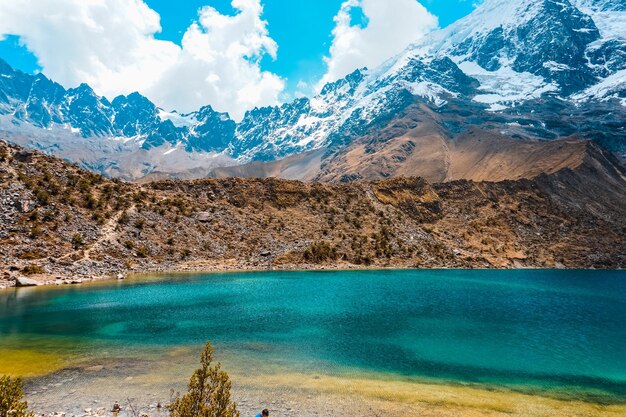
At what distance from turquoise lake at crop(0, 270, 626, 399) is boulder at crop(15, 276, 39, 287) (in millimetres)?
3802

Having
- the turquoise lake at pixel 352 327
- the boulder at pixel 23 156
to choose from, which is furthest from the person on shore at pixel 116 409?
the boulder at pixel 23 156

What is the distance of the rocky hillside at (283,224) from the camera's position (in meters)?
81.2

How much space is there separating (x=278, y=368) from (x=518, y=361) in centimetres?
2161

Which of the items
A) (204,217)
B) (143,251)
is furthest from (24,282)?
(204,217)

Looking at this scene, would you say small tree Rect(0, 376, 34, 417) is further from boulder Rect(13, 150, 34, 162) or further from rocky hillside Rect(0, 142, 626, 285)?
boulder Rect(13, 150, 34, 162)

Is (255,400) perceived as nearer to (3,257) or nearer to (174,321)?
(174,321)

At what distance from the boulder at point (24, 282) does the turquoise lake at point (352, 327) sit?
3.80 meters

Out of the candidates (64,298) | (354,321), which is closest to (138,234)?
(64,298)

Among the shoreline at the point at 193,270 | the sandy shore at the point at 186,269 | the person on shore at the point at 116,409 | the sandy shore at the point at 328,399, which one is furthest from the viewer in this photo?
the sandy shore at the point at 186,269

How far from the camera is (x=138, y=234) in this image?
310ft

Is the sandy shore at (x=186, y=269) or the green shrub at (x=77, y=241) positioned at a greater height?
the green shrub at (x=77, y=241)

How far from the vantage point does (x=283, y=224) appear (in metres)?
118

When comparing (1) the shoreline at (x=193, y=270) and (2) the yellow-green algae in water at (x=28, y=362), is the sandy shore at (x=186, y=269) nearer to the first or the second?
(1) the shoreline at (x=193, y=270)

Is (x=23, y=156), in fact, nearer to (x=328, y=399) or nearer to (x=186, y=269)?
(x=186, y=269)
